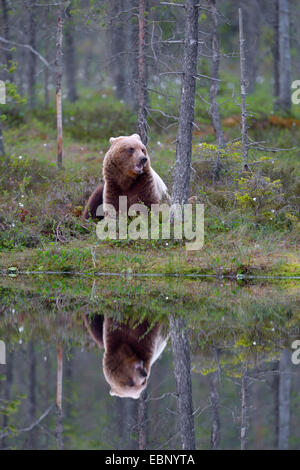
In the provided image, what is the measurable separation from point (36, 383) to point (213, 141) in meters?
16.9

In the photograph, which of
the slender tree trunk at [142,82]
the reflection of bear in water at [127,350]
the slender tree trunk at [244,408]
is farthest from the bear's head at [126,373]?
the slender tree trunk at [142,82]

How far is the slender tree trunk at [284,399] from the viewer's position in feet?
17.6

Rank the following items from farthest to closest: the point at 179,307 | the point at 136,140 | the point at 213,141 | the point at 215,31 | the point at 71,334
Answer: the point at 213,141 → the point at 215,31 → the point at 136,140 → the point at 179,307 → the point at 71,334

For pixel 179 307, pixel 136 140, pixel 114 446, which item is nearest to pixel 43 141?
pixel 136 140

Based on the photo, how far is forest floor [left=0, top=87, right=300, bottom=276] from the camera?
41.1 feet

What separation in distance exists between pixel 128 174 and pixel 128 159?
0.32m

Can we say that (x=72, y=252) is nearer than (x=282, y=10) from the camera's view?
Yes

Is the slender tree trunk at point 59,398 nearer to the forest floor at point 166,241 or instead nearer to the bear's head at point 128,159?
the forest floor at point 166,241

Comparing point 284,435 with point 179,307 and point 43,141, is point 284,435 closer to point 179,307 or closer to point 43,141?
point 179,307

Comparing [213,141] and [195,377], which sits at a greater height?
[213,141]

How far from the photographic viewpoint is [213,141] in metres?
22.6

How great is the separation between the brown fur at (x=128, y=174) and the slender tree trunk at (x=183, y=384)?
5.95 metres

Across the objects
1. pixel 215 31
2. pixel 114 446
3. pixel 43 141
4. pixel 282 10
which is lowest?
pixel 114 446

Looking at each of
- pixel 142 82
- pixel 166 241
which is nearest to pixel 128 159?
pixel 166 241
